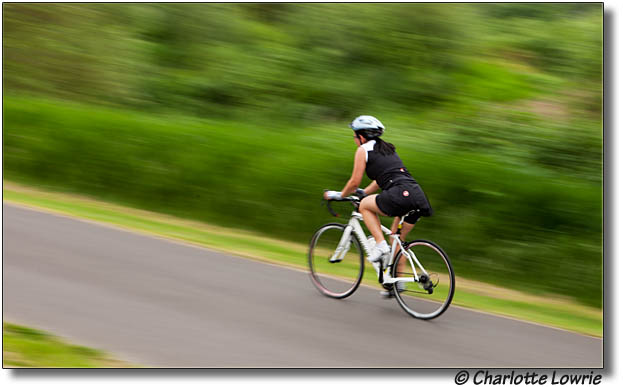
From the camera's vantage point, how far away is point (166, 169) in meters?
11.5

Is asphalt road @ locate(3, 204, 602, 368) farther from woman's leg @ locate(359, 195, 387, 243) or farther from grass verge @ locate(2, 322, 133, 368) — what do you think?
woman's leg @ locate(359, 195, 387, 243)

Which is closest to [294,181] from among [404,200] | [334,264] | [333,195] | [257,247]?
[257,247]

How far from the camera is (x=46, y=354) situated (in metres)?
5.57

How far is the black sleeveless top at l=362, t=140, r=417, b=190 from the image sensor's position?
706cm

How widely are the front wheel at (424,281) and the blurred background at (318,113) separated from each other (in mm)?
1826

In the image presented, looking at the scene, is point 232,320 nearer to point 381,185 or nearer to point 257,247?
point 381,185

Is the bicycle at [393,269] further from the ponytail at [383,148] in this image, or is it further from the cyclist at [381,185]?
the ponytail at [383,148]

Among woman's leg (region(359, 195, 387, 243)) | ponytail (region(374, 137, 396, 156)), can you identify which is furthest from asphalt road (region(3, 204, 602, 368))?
ponytail (region(374, 137, 396, 156))

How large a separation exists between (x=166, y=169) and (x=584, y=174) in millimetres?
6627

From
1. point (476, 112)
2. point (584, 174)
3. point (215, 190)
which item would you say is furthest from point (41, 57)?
point (584, 174)

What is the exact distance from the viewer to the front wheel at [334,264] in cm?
770

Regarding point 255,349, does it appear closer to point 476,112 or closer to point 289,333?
point 289,333

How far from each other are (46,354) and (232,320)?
184 centimetres

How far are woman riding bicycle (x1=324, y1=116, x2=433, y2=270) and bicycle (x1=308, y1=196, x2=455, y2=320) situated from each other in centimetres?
15
